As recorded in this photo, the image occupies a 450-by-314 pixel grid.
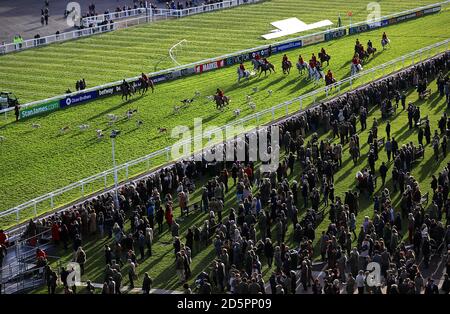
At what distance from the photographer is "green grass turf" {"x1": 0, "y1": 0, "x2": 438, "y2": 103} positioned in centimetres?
5994

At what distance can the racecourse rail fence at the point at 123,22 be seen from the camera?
226 feet

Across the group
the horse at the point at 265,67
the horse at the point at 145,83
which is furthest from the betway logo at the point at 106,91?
the horse at the point at 265,67

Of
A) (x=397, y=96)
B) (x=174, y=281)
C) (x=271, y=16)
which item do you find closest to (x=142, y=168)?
(x=174, y=281)

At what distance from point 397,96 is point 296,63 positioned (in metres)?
11.5

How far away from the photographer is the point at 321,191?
3731 centimetres

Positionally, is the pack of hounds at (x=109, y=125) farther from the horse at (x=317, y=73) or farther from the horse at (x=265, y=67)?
the horse at (x=317, y=73)

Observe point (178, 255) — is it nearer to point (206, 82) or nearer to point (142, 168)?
point (142, 168)

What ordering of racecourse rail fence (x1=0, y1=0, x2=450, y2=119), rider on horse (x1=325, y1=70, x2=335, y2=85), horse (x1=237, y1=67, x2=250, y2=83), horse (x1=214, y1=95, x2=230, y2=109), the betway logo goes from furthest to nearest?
→ horse (x1=237, y1=67, x2=250, y2=83), the betway logo, rider on horse (x1=325, y1=70, x2=335, y2=85), racecourse rail fence (x1=0, y1=0, x2=450, y2=119), horse (x1=214, y1=95, x2=230, y2=109)

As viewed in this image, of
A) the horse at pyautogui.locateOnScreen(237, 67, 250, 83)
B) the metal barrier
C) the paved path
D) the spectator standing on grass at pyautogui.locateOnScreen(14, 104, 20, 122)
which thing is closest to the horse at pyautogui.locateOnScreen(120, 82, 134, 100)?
the spectator standing on grass at pyautogui.locateOnScreen(14, 104, 20, 122)

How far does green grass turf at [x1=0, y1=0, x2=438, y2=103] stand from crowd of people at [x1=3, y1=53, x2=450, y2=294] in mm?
20090

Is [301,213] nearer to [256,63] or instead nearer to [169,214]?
[169,214]

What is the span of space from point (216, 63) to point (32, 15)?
83.4ft

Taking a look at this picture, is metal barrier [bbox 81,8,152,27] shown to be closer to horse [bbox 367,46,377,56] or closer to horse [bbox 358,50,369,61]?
horse [bbox 367,46,377,56]

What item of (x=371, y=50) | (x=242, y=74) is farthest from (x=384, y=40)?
(x=242, y=74)
